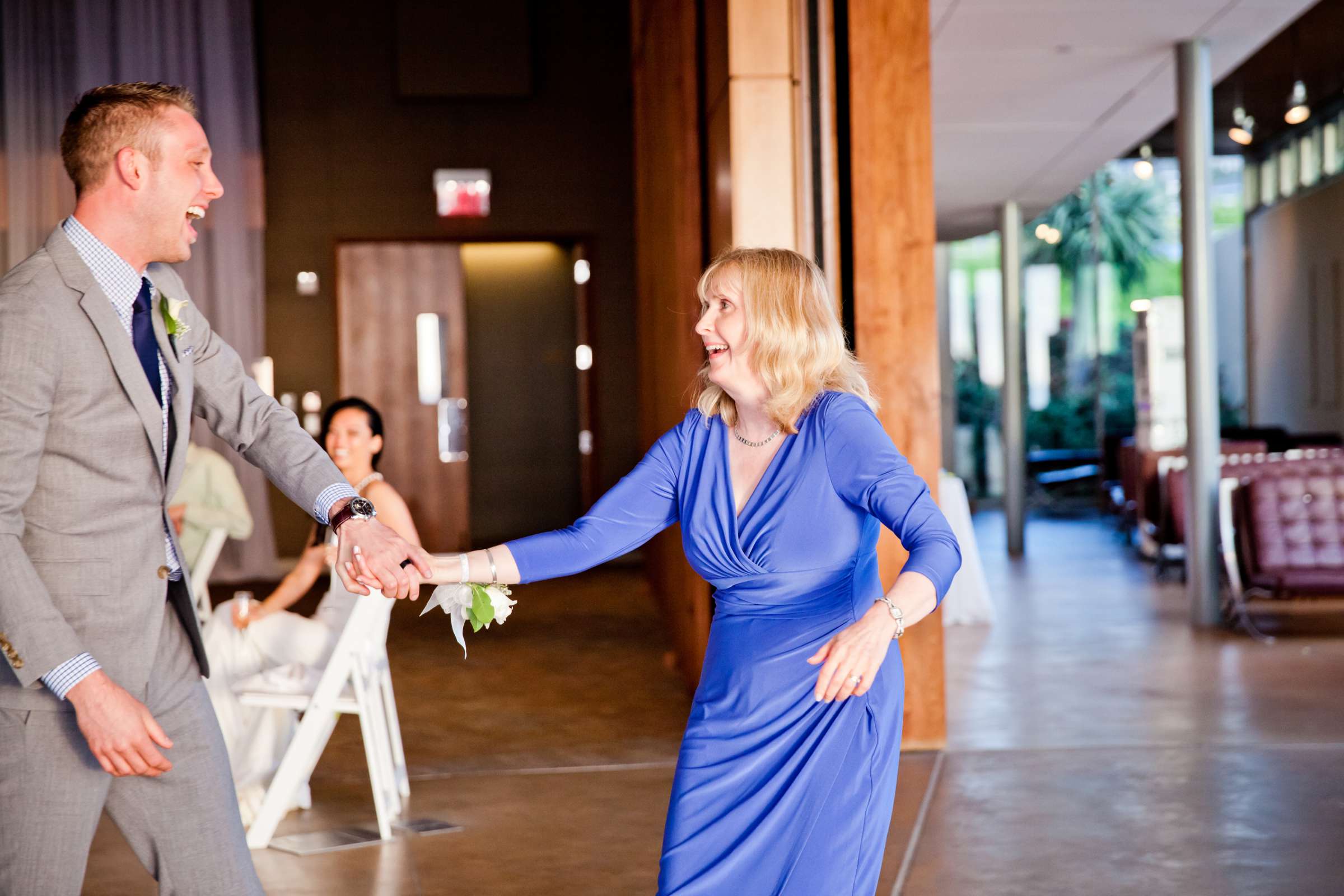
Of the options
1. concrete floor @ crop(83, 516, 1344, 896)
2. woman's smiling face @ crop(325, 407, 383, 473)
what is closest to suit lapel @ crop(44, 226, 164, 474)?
concrete floor @ crop(83, 516, 1344, 896)

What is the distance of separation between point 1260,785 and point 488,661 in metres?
4.07

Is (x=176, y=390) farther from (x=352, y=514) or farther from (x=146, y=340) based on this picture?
(x=352, y=514)

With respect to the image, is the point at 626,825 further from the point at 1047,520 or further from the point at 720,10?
the point at 1047,520

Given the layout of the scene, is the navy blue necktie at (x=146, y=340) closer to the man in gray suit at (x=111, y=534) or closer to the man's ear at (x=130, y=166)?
the man in gray suit at (x=111, y=534)

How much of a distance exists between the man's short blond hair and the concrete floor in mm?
2306

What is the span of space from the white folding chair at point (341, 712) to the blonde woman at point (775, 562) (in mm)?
1928

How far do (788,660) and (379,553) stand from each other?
68 cm

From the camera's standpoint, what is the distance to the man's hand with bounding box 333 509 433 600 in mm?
2045

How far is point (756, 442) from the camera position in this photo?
7.62 ft

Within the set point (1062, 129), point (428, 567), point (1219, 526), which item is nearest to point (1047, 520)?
point (1062, 129)

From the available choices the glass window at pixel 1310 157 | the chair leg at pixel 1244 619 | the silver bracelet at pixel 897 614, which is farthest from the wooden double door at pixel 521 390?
the silver bracelet at pixel 897 614

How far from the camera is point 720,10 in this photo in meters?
5.18

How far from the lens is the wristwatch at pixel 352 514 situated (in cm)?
208

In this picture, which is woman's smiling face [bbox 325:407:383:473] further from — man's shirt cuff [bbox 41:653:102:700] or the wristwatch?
man's shirt cuff [bbox 41:653:102:700]
